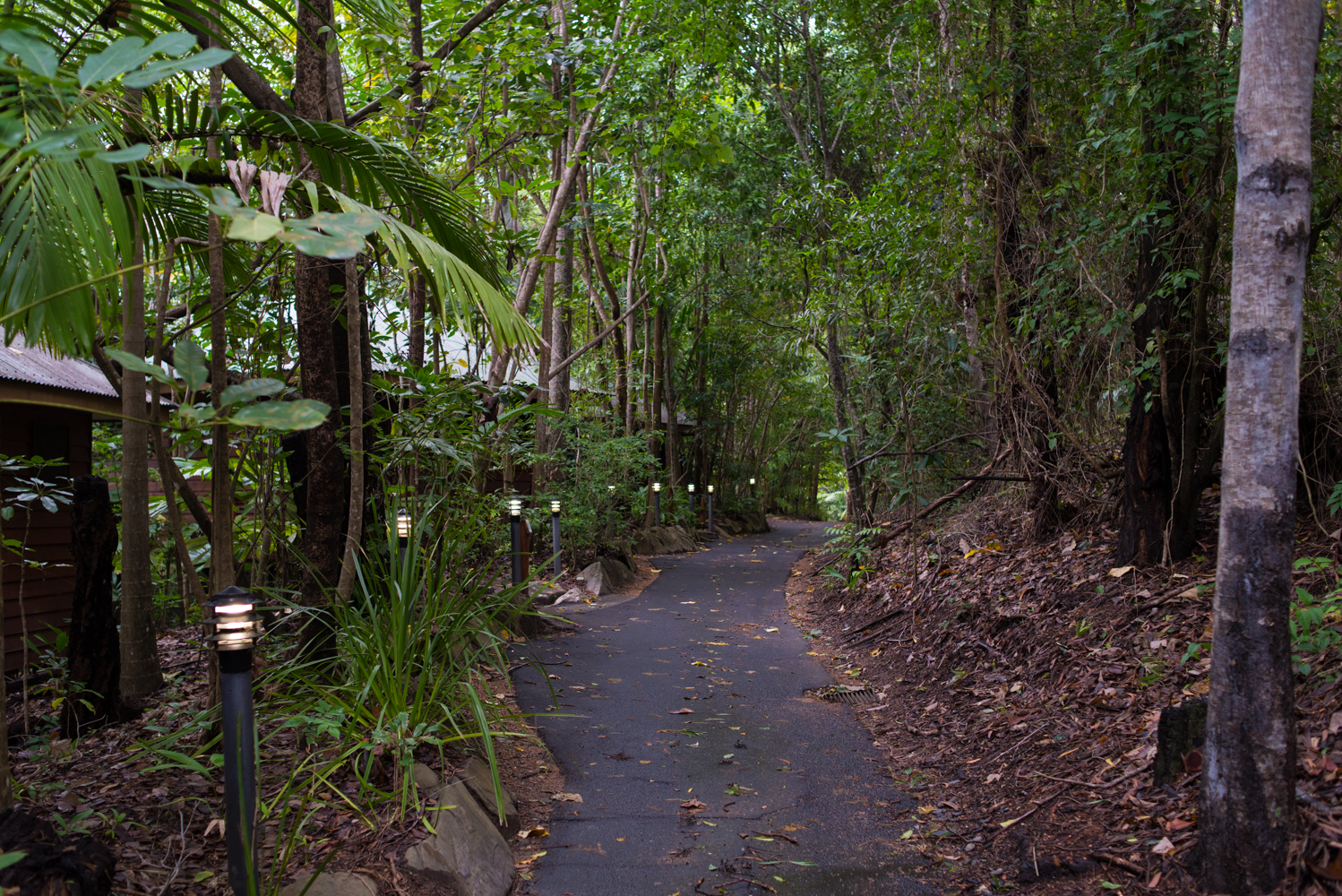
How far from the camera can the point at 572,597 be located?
10.8 meters

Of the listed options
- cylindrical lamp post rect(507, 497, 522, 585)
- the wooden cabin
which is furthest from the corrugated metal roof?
cylindrical lamp post rect(507, 497, 522, 585)

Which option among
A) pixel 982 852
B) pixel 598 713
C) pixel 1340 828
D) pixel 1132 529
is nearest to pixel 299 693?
pixel 598 713

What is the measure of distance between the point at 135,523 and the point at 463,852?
2.18 metres

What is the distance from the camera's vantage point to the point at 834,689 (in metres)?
6.28

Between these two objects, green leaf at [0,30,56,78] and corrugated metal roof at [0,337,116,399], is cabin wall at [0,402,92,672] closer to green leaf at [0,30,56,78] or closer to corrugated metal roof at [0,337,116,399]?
corrugated metal roof at [0,337,116,399]

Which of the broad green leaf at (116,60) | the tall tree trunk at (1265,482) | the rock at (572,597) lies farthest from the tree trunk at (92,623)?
the rock at (572,597)

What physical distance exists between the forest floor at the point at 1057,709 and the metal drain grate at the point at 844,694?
176 millimetres

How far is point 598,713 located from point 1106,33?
611cm

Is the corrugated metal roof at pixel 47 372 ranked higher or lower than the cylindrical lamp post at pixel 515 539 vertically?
higher

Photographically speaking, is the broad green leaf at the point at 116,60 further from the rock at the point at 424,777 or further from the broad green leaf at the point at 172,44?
the rock at the point at 424,777

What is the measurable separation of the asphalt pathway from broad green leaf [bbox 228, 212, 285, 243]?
9.62 ft

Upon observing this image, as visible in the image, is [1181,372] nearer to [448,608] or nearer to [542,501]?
[448,608]

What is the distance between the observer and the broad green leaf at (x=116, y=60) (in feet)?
4.50

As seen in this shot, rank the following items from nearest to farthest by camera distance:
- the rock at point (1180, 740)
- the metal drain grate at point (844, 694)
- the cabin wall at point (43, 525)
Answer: the rock at point (1180, 740) → the metal drain grate at point (844, 694) → the cabin wall at point (43, 525)
